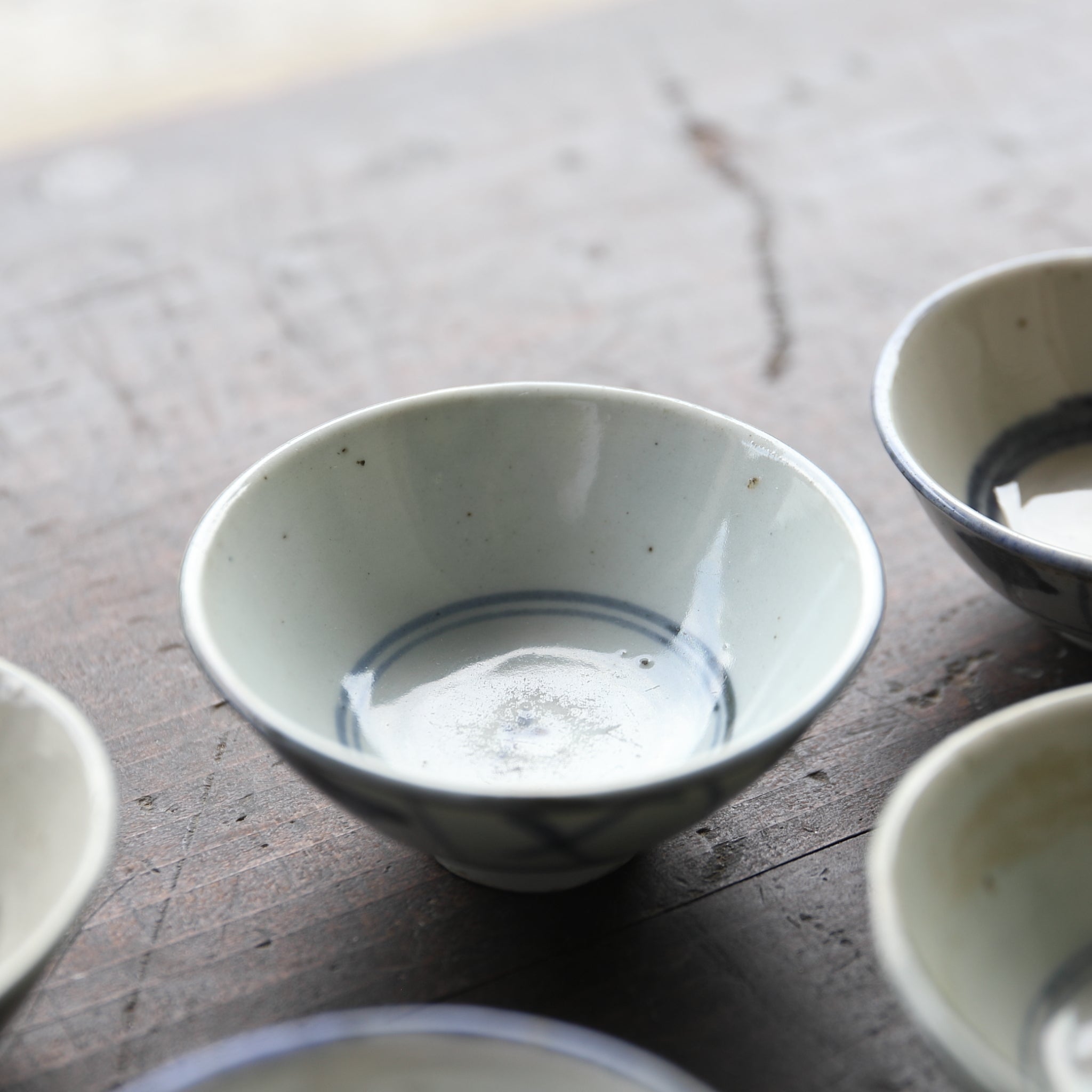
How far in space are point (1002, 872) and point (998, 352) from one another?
0.51 meters

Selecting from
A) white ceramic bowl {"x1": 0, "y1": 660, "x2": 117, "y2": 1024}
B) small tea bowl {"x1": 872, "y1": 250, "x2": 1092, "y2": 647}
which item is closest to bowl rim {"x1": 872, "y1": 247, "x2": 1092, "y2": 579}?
small tea bowl {"x1": 872, "y1": 250, "x2": 1092, "y2": 647}

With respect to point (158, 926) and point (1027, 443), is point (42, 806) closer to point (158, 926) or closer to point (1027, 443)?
point (158, 926)

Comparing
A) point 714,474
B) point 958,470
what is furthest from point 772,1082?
point 958,470

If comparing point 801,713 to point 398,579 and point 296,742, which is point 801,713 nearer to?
point 296,742

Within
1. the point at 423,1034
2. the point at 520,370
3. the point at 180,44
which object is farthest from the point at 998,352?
the point at 180,44

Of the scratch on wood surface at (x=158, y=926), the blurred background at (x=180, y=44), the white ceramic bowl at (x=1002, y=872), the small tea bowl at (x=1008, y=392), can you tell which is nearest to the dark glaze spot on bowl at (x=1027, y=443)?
the small tea bowl at (x=1008, y=392)

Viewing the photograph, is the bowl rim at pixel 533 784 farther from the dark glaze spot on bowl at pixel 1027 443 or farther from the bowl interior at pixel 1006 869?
the dark glaze spot on bowl at pixel 1027 443

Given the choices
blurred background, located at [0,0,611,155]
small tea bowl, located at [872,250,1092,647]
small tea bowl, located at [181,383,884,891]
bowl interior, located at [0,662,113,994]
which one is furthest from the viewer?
blurred background, located at [0,0,611,155]

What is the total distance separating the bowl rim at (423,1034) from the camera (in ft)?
1.49

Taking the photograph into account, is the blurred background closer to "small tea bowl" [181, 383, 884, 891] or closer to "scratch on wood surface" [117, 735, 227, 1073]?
"small tea bowl" [181, 383, 884, 891]

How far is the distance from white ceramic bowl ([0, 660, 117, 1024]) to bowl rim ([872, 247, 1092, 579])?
A: 0.49 meters

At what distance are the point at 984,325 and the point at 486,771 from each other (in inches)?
21.2

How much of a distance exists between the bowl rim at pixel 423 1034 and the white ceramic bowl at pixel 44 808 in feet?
0.30

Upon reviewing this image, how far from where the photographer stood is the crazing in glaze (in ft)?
2.41
